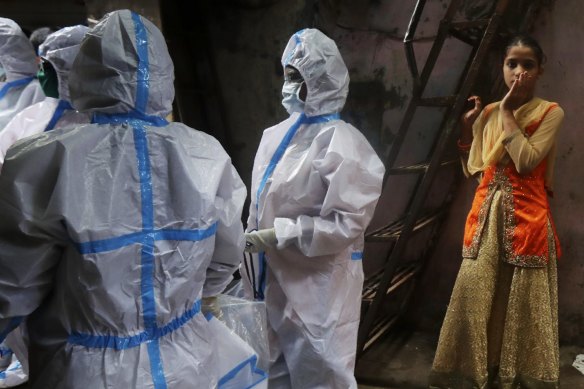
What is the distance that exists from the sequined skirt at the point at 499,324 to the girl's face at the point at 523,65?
1.62ft

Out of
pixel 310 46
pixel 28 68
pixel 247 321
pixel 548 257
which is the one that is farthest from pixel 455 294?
pixel 28 68

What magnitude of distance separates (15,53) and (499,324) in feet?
10.0

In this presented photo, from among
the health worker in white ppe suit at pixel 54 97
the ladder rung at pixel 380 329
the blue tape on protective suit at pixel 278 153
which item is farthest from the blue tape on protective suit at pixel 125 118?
the ladder rung at pixel 380 329

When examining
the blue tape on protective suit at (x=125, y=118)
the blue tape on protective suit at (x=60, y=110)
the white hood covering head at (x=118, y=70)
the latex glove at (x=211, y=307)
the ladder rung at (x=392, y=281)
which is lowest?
the ladder rung at (x=392, y=281)

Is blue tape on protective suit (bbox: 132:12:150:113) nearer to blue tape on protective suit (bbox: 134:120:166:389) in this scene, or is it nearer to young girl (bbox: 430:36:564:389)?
blue tape on protective suit (bbox: 134:120:166:389)

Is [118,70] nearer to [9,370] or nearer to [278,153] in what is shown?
[278,153]

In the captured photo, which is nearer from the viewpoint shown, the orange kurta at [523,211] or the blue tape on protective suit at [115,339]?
the blue tape on protective suit at [115,339]

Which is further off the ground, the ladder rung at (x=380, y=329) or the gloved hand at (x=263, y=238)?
the gloved hand at (x=263, y=238)

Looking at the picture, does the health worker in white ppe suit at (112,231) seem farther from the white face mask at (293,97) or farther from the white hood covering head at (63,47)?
the white hood covering head at (63,47)

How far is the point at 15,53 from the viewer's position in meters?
3.10

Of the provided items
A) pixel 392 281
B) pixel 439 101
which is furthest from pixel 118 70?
pixel 392 281

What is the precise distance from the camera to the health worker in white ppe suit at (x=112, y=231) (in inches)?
44.6

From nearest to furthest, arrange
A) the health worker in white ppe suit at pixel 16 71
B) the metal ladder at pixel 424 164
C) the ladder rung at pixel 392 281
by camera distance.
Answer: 1. the metal ladder at pixel 424 164
2. the ladder rung at pixel 392 281
3. the health worker in white ppe suit at pixel 16 71

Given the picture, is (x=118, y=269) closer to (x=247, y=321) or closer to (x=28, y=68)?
(x=247, y=321)
